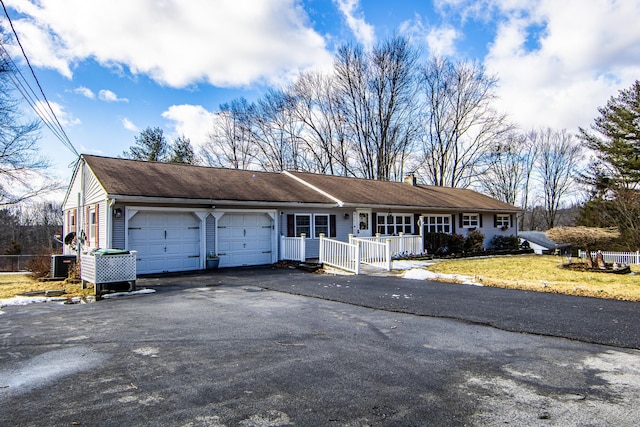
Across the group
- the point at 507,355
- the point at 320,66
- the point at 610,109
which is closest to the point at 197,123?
the point at 320,66

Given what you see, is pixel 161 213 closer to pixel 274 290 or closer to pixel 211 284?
pixel 211 284

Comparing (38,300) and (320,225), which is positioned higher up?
(320,225)

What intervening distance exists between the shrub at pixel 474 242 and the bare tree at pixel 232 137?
20.7 m

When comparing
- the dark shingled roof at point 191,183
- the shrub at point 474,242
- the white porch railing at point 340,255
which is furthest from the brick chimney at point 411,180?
the white porch railing at point 340,255

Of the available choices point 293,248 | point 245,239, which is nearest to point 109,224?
point 245,239

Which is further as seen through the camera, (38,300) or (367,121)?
(367,121)

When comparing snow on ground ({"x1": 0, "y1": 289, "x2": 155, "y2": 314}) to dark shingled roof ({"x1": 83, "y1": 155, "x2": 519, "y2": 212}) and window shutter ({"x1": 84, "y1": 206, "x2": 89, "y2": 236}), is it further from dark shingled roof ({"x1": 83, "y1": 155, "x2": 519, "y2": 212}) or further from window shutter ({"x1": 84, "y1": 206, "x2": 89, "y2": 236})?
window shutter ({"x1": 84, "y1": 206, "x2": 89, "y2": 236})

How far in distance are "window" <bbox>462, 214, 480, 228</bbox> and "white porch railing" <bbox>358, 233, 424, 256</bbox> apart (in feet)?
17.9

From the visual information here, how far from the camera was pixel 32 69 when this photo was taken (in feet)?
37.6

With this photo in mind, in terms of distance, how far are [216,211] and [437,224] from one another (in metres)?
12.2

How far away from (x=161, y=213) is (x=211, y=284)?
154 inches

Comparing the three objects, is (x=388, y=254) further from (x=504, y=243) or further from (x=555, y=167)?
(x=555, y=167)

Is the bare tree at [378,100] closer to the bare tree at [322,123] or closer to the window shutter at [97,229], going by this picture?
the bare tree at [322,123]

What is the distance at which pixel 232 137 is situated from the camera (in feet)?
118
